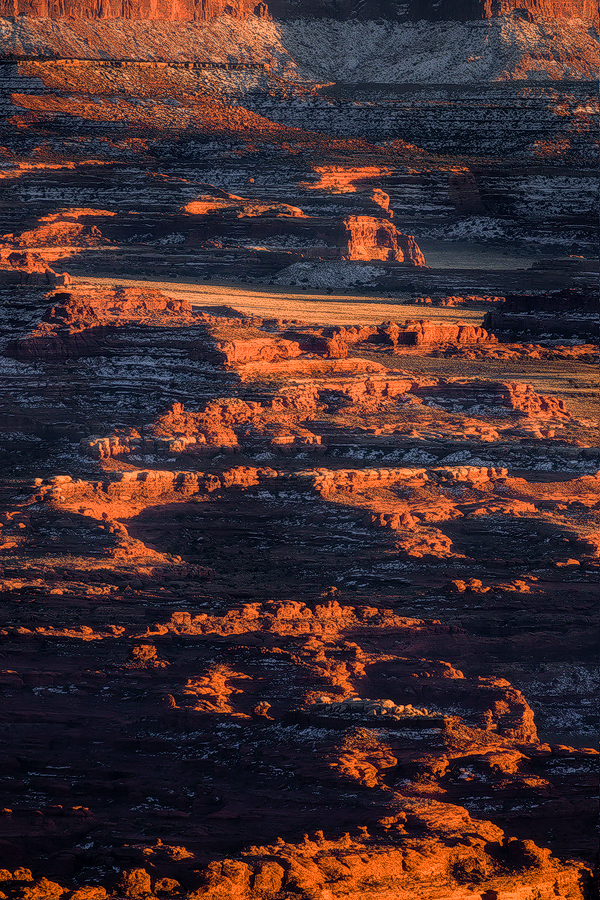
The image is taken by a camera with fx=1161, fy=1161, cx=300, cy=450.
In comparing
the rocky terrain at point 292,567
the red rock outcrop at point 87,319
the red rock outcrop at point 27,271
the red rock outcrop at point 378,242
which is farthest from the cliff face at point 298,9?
the red rock outcrop at point 87,319

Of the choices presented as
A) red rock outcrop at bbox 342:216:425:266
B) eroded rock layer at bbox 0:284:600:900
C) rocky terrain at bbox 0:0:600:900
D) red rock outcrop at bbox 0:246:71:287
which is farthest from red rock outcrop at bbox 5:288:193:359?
red rock outcrop at bbox 342:216:425:266

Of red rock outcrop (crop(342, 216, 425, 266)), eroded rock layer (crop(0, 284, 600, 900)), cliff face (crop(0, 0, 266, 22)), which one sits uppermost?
cliff face (crop(0, 0, 266, 22))

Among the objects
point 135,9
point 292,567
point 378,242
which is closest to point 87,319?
point 292,567

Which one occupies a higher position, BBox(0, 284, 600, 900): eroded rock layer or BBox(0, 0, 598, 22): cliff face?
BBox(0, 0, 598, 22): cliff face

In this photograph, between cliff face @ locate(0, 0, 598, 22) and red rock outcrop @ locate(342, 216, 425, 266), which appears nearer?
red rock outcrop @ locate(342, 216, 425, 266)

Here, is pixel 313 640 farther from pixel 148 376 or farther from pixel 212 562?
pixel 148 376

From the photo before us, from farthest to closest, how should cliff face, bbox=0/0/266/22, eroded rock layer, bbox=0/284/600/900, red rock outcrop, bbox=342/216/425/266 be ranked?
cliff face, bbox=0/0/266/22, red rock outcrop, bbox=342/216/425/266, eroded rock layer, bbox=0/284/600/900

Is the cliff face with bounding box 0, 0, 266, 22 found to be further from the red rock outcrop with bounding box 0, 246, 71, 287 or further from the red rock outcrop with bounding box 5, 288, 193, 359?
the red rock outcrop with bounding box 5, 288, 193, 359

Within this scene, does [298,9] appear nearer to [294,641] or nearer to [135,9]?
[135,9]
